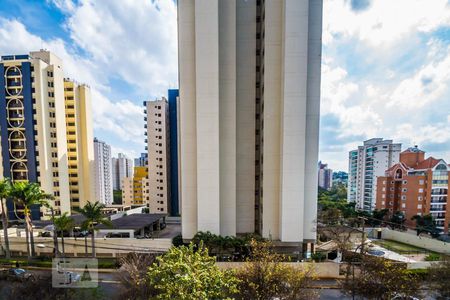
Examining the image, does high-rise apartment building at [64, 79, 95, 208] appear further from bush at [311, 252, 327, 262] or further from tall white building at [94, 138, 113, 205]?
bush at [311, 252, 327, 262]

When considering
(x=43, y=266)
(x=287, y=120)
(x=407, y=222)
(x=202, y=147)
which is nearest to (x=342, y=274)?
(x=287, y=120)

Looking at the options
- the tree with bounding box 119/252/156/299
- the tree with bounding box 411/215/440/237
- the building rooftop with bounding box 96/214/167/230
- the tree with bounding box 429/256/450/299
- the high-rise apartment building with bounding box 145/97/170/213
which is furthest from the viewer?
the high-rise apartment building with bounding box 145/97/170/213

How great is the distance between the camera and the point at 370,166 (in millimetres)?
53188

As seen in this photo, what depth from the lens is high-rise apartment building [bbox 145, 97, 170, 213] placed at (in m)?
38.9

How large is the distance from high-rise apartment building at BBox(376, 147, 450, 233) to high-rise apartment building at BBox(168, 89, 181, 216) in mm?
44387

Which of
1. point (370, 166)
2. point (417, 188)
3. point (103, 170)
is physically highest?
point (370, 166)

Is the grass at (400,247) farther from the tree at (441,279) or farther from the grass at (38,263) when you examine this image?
the grass at (38,263)

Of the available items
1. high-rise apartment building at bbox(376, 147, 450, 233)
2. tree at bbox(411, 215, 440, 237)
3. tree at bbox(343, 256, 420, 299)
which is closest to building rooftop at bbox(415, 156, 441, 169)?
high-rise apartment building at bbox(376, 147, 450, 233)

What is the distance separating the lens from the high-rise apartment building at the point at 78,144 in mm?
35250

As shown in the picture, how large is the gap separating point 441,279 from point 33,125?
166ft

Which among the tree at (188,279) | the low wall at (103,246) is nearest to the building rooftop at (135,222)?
the low wall at (103,246)

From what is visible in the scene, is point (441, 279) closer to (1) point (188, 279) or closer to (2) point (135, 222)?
(1) point (188, 279)

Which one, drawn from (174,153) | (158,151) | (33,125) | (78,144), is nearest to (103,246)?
(158,151)

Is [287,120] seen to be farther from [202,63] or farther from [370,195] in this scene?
[370,195]
